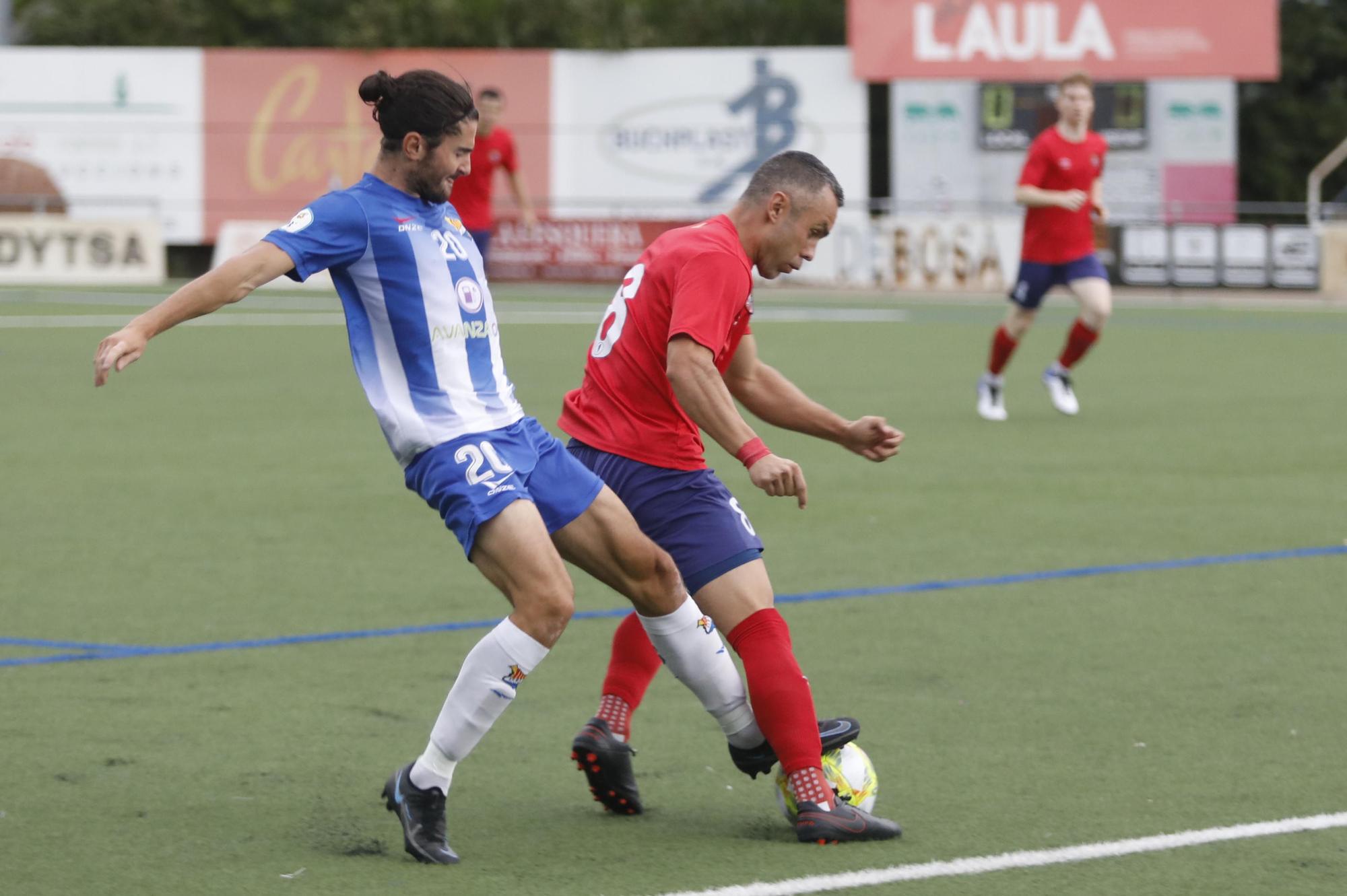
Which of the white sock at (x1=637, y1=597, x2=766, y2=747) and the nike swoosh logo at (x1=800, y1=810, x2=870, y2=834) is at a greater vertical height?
the white sock at (x1=637, y1=597, x2=766, y2=747)

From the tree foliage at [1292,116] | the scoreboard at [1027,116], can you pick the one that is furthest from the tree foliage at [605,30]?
the scoreboard at [1027,116]

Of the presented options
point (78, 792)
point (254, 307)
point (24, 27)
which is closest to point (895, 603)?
point (78, 792)

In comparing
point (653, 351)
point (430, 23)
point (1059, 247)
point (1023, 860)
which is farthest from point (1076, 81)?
point (430, 23)

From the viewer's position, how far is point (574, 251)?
32250mm

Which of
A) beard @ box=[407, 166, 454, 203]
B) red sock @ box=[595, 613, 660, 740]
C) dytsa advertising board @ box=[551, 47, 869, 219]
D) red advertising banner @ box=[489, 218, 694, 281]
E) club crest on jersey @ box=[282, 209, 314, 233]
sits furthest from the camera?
dytsa advertising board @ box=[551, 47, 869, 219]

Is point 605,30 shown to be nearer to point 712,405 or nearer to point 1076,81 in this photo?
point 1076,81

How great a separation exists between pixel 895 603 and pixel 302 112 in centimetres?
3715

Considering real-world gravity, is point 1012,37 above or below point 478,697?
above

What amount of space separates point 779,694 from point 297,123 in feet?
130

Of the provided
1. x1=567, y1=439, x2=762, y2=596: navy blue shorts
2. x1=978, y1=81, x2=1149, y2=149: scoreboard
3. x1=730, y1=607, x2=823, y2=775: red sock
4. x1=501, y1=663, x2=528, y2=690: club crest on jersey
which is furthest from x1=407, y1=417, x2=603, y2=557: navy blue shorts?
x1=978, y1=81, x2=1149, y2=149: scoreboard

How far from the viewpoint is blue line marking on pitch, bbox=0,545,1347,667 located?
6910 mm

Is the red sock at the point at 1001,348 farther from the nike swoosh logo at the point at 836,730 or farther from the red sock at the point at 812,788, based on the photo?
the red sock at the point at 812,788

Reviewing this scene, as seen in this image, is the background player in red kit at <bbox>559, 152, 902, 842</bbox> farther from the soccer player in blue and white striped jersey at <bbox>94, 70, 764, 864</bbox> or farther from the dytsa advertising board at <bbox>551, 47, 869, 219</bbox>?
the dytsa advertising board at <bbox>551, 47, 869, 219</bbox>

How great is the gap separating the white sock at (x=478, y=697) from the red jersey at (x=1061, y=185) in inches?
377
